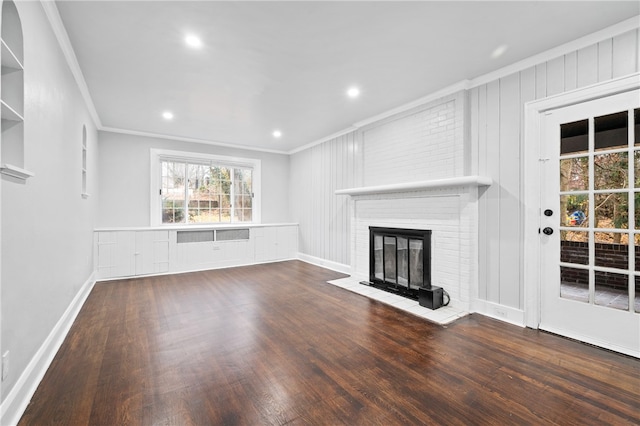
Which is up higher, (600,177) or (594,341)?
(600,177)

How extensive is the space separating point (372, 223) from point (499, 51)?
8.32 feet

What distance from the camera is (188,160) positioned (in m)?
5.80

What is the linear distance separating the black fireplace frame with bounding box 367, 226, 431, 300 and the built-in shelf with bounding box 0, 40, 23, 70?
12.4ft

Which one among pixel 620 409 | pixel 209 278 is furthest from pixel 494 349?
pixel 209 278

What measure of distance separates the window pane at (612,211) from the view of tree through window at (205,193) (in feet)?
18.9

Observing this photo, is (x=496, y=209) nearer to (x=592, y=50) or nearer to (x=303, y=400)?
(x=592, y=50)

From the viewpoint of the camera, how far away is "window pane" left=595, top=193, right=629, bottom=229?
2.32 metres

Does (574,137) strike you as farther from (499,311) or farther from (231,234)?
(231,234)

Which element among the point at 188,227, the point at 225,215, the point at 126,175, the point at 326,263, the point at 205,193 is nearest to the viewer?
the point at 126,175

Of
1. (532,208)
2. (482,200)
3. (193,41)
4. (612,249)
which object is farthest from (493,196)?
(193,41)

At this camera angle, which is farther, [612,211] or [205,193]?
[205,193]

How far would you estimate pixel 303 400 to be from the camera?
1727mm

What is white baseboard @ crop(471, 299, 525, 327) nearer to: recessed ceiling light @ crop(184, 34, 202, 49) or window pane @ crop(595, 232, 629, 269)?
window pane @ crop(595, 232, 629, 269)

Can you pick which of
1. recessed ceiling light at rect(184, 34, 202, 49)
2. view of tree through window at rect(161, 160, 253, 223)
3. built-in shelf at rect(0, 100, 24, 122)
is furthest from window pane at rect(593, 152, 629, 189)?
view of tree through window at rect(161, 160, 253, 223)
